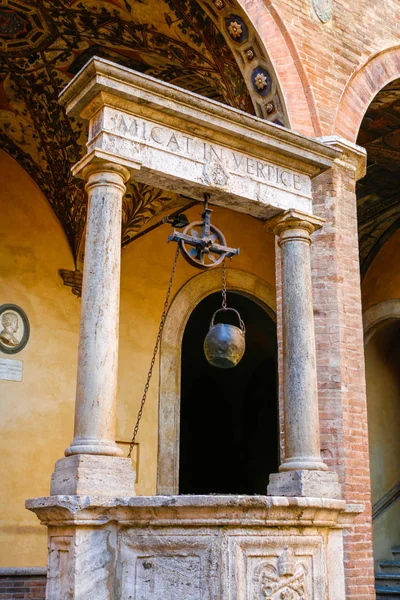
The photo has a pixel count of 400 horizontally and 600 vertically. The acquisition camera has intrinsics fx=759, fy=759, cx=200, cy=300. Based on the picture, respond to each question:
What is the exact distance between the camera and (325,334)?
5711mm

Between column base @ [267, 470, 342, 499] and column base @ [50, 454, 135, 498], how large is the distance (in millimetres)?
1078

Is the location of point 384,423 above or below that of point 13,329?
below

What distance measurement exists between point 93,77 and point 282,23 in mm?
2467

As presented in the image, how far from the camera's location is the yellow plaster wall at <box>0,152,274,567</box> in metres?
7.54

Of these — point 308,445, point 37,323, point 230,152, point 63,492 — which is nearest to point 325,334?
point 308,445

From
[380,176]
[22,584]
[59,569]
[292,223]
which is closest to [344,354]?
[292,223]

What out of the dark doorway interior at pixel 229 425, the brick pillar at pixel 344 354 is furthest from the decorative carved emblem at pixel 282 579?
the dark doorway interior at pixel 229 425

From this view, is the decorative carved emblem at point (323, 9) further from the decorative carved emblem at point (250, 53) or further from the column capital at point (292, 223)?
the column capital at point (292, 223)

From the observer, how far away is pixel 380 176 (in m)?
9.72

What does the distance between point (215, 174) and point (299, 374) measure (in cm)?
138

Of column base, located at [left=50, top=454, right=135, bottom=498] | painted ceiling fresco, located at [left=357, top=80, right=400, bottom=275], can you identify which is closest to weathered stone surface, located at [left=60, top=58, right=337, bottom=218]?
column base, located at [left=50, top=454, right=135, bottom=498]

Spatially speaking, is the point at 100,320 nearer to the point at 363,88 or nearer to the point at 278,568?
the point at 278,568

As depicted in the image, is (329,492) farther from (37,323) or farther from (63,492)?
(37,323)

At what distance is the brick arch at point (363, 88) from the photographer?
642 cm
